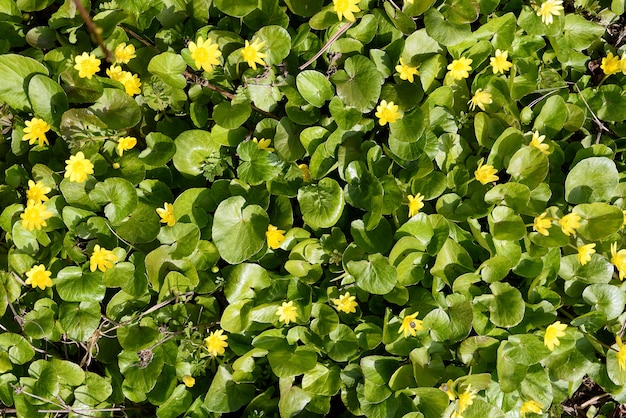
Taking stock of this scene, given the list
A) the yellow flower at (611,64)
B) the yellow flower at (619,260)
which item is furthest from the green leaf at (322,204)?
the yellow flower at (611,64)

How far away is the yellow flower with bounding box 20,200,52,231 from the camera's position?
2.09 metres

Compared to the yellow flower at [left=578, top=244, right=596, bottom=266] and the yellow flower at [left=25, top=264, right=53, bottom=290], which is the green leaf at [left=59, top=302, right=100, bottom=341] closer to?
the yellow flower at [left=25, top=264, right=53, bottom=290]

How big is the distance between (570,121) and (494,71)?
1.61 ft

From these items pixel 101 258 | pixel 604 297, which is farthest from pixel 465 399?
pixel 101 258

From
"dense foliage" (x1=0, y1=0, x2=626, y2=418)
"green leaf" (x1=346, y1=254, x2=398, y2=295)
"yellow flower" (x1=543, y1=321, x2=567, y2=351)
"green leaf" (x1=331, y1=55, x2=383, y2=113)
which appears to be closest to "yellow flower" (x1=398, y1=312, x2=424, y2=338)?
"dense foliage" (x1=0, y1=0, x2=626, y2=418)

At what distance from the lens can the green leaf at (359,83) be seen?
222cm

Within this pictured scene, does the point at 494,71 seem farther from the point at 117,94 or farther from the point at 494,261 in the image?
the point at 117,94

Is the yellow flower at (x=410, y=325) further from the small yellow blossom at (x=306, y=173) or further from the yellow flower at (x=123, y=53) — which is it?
the yellow flower at (x=123, y=53)

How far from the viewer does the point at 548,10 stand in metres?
2.35

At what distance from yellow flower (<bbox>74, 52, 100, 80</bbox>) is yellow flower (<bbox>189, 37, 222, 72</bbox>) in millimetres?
426

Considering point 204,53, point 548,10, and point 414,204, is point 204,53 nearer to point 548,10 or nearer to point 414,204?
point 414,204

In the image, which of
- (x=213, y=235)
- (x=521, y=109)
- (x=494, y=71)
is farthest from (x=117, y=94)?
(x=521, y=109)

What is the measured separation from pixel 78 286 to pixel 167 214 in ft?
1.65

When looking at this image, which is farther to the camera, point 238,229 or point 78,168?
point 238,229
